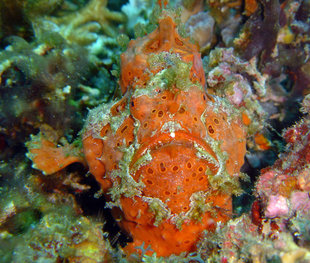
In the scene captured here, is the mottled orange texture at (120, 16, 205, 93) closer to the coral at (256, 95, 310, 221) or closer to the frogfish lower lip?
→ the frogfish lower lip

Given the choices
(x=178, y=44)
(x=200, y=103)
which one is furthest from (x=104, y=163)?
(x=178, y=44)

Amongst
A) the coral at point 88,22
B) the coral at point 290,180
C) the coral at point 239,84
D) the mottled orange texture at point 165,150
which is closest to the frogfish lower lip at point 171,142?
the mottled orange texture at point 165,150

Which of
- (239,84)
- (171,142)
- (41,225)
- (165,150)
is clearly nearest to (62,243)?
(41,225)

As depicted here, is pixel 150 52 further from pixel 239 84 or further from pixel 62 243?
pixel 62 243

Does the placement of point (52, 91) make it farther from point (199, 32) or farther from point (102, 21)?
point (199, 32)

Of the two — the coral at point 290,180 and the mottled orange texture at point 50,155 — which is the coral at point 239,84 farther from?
the mottled orange texture at point 50,155
